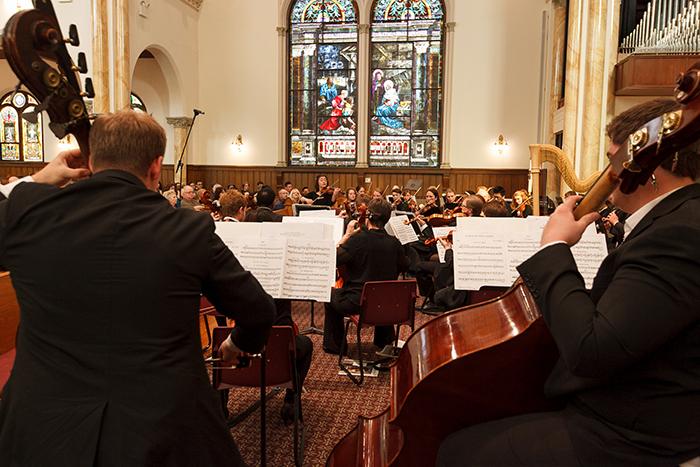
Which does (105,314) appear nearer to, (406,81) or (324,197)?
(324,197)

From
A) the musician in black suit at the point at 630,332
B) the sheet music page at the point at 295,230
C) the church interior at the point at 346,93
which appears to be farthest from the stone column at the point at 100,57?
the musician in black suit at the point at 630,332

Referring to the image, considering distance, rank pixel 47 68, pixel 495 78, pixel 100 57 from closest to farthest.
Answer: pixel 47 68 < pixel 100 57 < pixel 495 78

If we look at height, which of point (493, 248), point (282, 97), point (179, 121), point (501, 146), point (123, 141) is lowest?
point (493, 248)

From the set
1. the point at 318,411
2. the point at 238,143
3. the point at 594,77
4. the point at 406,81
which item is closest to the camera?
the point at 318,411

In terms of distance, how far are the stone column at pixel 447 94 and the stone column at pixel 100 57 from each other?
9.24m

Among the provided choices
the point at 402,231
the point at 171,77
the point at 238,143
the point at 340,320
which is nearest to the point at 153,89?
the point at 171,77

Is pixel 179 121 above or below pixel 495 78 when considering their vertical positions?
below

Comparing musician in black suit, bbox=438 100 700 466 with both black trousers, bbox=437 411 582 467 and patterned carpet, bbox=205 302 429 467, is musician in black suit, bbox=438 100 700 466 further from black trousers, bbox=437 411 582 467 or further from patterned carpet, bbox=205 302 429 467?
patterned carpet, bbox=205 302 429 467

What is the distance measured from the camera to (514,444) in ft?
4.84

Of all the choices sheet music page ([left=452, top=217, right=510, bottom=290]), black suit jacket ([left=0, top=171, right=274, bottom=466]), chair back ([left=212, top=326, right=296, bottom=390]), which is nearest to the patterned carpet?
chair back ([left=212, top=326, right=296, bottom=390])

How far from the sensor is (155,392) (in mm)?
1381

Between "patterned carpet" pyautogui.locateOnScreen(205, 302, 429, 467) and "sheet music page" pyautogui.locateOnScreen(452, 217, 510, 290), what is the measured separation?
1136 mm

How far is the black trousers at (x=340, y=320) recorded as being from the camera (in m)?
4.71

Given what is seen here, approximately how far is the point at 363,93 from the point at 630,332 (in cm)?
1585
